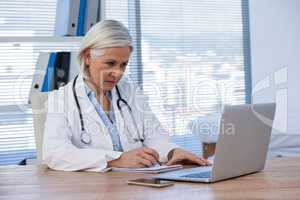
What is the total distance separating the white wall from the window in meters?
0.11

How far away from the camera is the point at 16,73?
317 centimetres

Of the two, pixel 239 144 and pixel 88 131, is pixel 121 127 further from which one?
pixel 239 144

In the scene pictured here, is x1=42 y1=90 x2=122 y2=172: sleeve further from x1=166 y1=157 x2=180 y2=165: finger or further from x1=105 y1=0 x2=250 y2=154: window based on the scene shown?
x1=105 y1=0 x2=250 y2=154: window

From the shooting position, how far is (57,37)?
2600mm

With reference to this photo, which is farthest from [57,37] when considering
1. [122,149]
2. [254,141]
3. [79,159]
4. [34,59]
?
[254,141]

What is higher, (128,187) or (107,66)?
(107,66)

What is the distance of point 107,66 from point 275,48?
7.57 ft

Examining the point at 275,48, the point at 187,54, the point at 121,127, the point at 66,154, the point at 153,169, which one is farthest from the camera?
the point at 275,48

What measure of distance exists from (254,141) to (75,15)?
1.53m

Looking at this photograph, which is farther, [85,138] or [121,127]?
[121,127]

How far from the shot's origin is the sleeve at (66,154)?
1.54 m

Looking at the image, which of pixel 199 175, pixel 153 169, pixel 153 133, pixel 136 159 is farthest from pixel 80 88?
pixel 199 175

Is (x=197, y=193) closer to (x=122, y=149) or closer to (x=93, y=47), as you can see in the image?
(x=122, y=149)

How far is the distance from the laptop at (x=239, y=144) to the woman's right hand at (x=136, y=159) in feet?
0.52
